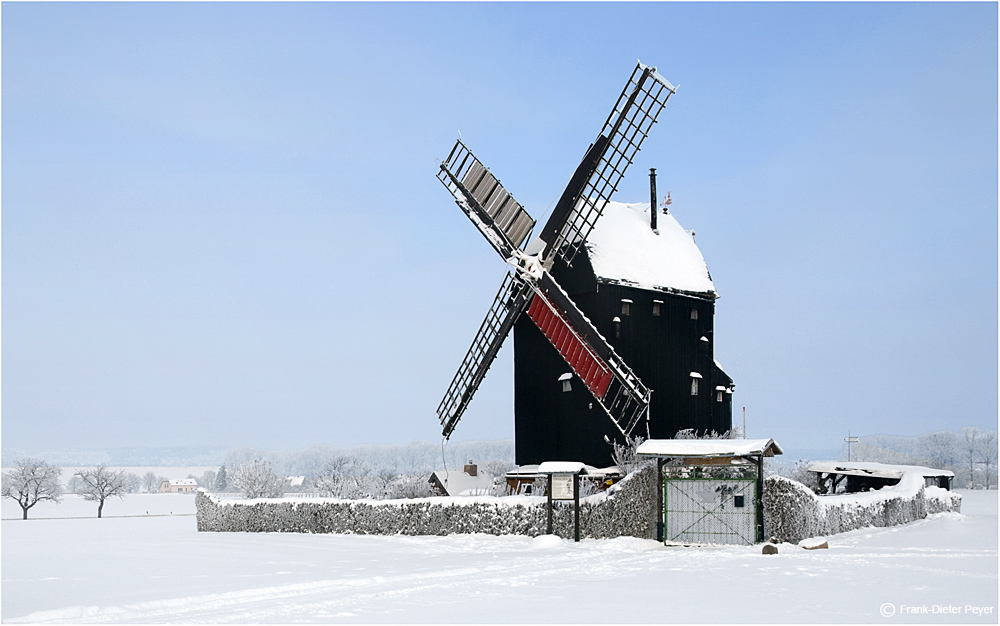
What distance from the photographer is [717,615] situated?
Answer: 11008 mm

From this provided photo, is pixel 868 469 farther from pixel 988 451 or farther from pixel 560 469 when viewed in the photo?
pixel 988 451

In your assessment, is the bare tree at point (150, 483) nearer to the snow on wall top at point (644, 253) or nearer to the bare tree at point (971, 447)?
the bare tree at point (971, 447)

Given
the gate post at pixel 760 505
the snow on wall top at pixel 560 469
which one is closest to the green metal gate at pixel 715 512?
the gate post at pixel 760 505

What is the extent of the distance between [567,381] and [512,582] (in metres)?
14.8

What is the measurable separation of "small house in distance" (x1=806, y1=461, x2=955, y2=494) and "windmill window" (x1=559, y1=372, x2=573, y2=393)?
12194mm

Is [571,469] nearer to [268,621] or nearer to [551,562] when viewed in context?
[551,562]

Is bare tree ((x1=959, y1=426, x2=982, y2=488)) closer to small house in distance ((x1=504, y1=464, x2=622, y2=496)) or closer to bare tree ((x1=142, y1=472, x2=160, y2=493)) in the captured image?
small house in distance ((x1=504, y1=464, x2=622, y2=496))

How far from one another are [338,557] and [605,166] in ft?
48.2

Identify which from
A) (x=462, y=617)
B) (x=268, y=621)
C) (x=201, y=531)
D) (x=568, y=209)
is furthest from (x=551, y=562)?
(x=201, y=531)

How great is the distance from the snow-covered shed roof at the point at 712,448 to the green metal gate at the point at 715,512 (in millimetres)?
715

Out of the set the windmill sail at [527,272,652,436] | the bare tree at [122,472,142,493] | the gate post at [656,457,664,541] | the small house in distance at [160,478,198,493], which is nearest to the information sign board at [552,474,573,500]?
the gate post at [656,457,664,541]

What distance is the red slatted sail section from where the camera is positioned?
87.7ft

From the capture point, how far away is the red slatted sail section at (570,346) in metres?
26.7

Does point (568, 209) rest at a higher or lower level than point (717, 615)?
higher
